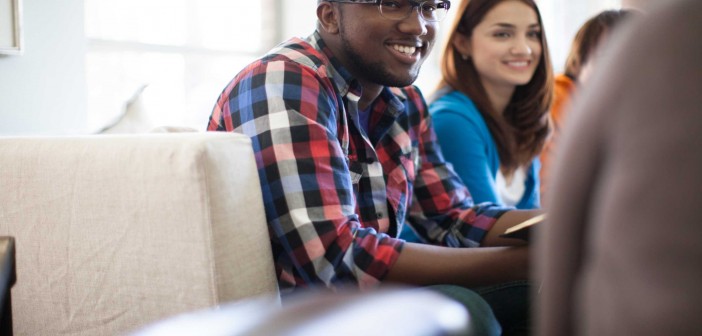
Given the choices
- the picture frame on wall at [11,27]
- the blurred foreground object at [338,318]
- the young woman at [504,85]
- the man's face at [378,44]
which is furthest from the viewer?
the young woman at [504,85]

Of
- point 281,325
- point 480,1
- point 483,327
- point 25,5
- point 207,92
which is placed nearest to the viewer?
point 281,325

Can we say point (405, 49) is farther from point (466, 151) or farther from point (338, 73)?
point (466, 151)

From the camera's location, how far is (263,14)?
14.2 ft

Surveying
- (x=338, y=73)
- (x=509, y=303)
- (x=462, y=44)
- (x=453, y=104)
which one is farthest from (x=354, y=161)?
(x=462, y=44)

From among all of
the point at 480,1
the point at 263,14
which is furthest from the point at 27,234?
the point at 263,14

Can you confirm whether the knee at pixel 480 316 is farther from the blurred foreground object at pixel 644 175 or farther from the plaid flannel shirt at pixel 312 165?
the blurred foreground object at pixel 644 175

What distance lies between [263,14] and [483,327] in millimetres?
3542

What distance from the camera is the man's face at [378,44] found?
5.35 ft

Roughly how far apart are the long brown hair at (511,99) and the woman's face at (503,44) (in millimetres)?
20

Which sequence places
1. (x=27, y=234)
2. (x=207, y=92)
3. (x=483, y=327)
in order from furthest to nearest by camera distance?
(x=207, y=92), (x=27, y=234), (x=483, y=327)

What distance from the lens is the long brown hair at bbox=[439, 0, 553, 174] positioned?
2.29 m

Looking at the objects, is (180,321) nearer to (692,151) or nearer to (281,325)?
(281,325)

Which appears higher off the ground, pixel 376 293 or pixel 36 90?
pixel 376 293

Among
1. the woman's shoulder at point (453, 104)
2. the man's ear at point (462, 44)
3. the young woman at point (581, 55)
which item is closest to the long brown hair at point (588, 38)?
the young woman at point (581, 55)
